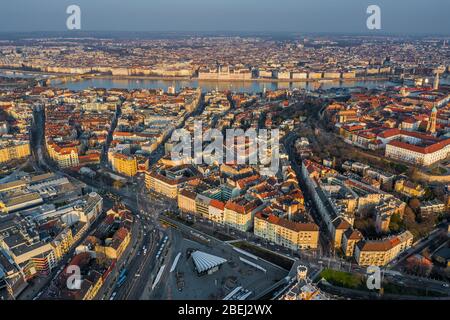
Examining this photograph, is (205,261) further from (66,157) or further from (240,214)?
(66,157)

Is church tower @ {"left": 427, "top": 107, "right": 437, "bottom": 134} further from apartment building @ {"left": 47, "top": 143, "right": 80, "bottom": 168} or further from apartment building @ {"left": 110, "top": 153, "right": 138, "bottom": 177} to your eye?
apartment building @ {"left": 47, "top": 143, "right": 80, "bottom": 168}

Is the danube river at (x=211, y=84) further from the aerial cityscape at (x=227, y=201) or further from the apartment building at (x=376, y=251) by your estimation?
the apartment building at (x=376, y=251)

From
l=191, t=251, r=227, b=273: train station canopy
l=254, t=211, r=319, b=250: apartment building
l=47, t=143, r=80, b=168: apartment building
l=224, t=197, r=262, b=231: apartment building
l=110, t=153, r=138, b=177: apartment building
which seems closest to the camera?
l=191, t=251, r=227, b=273: train station canopy

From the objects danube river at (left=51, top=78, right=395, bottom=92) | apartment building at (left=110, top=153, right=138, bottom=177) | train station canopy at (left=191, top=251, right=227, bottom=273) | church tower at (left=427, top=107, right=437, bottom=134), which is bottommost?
train station canopy at (left=191, top=251, right=227, bottom=273)

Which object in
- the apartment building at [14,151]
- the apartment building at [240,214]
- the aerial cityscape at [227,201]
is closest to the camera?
the aerial cityscape at [227,201]

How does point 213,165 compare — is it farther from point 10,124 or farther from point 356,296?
point 10,124

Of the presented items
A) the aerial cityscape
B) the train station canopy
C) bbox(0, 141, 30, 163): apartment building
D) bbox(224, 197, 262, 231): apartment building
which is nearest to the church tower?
the aerial cityscape

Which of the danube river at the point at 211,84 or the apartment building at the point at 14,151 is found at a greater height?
the danube river at the point at 211,84

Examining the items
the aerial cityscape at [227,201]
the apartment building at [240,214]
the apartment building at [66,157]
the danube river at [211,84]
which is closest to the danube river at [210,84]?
the danube river at [211,84]

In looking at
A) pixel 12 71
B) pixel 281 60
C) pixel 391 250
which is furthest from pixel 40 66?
pixel 391 250
